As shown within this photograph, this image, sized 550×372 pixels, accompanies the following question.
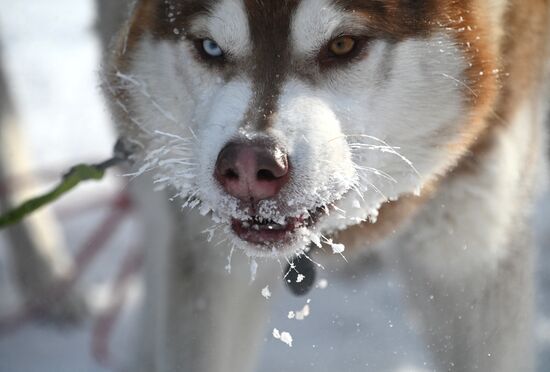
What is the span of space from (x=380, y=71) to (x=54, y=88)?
494 cm

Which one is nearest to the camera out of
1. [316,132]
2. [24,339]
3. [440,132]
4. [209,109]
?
[316,132]

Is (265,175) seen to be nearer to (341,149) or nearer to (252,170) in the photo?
(252,170)

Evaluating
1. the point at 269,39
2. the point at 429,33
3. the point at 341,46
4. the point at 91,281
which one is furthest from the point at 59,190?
the point at 91,281

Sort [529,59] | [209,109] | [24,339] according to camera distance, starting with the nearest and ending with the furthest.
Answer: [209,109]
[529,59]
[24,339]

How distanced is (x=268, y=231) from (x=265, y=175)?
0.16 meters

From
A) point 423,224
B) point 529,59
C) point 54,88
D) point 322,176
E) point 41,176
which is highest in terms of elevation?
point 322,176

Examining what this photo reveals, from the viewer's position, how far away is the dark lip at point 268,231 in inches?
71.3

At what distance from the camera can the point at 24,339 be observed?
12.5 ft

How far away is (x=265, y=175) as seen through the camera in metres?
1.70

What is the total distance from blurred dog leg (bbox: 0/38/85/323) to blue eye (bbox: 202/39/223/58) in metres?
2.26

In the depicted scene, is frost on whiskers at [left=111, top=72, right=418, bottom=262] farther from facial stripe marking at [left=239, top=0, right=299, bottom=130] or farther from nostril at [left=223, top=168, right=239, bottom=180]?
facial stripe marking at [left=239, top=0, right=299, bottom=130]

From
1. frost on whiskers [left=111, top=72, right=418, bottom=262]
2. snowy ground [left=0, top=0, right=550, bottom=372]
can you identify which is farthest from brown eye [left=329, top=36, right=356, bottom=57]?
snowy ground [left=0, top=0, right=550, bottom=372]

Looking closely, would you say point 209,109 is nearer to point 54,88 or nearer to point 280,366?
point 280,366

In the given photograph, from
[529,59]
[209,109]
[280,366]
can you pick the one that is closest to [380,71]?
[209,109]
